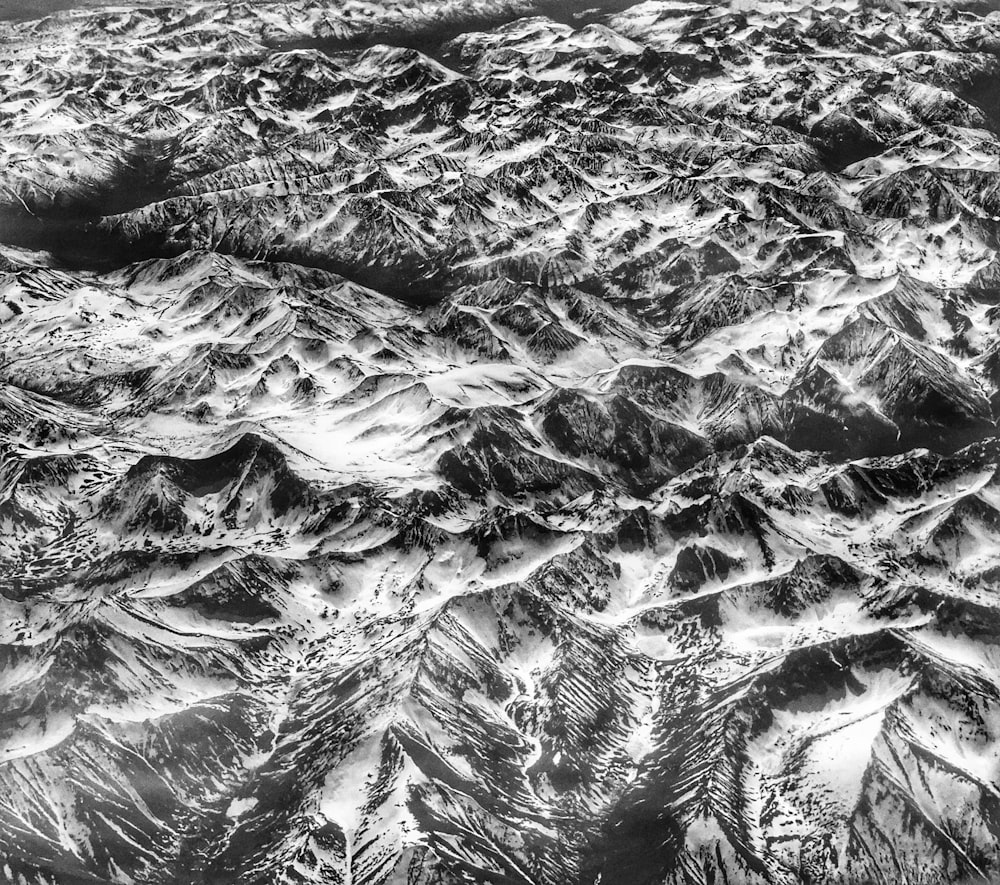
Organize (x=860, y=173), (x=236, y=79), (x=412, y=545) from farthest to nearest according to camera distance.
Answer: (x=236, y=79)
(x=860, y=173)
(x=412, y=545)

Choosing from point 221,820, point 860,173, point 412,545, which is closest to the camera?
point 221,820

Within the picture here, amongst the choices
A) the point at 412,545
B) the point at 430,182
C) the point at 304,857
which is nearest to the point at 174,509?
the point at 412,545

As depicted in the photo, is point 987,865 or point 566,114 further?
point 566,114

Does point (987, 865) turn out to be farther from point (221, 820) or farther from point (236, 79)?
point (236, 79)

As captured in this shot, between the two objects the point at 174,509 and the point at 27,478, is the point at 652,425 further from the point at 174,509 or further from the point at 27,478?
the point at 27,478

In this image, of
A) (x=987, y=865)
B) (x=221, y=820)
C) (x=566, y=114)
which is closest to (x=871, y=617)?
(x=987, y=865)

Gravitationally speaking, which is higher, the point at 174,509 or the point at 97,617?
the point at 97,617
